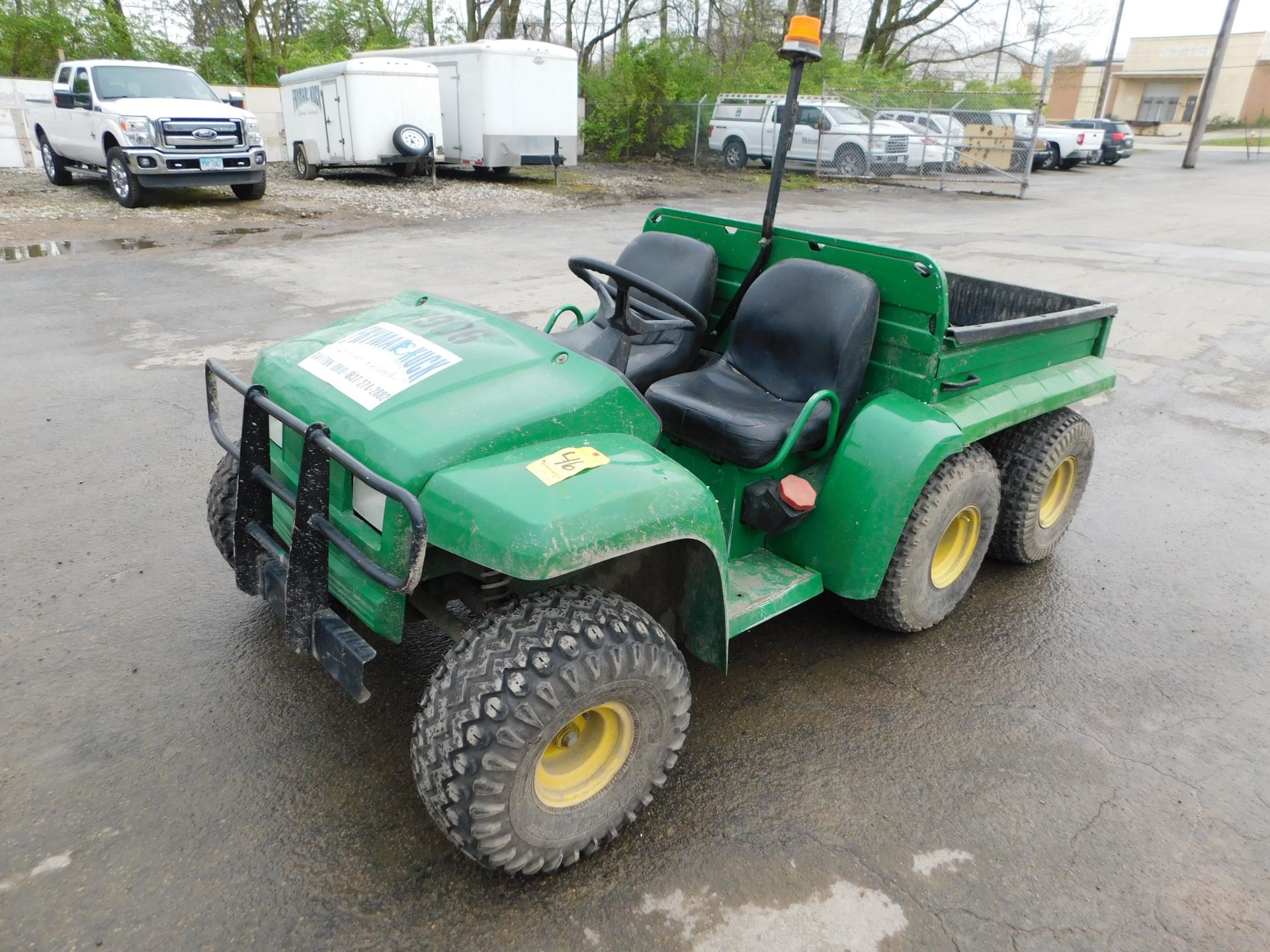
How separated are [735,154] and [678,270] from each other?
69.9ft

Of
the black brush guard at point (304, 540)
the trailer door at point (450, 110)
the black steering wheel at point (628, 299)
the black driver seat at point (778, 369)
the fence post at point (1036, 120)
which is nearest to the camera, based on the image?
the black brush guard at point (304, 540)

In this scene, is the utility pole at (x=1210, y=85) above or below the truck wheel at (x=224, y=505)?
above

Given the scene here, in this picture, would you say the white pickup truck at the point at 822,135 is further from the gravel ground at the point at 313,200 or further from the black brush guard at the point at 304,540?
the black brush guard at the point at 304,540

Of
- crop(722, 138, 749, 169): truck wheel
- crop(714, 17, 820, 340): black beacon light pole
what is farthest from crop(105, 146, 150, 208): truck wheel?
crop(722, 138, 749, 169): truck wheel

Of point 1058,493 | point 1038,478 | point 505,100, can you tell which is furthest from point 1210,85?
point 1038,478

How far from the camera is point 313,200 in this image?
1469 cm

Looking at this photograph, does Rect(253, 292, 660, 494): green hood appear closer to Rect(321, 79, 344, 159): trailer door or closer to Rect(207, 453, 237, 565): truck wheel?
Rect(207, 453, 237, 565): truck wheel

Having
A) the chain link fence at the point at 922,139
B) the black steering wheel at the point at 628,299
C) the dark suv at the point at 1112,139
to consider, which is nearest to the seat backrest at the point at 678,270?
the black steering wheel at the point at 628,299

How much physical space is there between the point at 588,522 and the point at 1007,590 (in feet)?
8.20

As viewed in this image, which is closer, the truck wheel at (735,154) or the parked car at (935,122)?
the parked car at (935,122)

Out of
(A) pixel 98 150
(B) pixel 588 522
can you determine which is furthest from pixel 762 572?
(A) pixel 98 150

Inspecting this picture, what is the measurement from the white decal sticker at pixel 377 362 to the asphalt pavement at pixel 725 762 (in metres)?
1.06

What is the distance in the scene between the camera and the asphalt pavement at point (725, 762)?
2.19 m

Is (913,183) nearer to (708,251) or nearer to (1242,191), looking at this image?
(1242,191)
